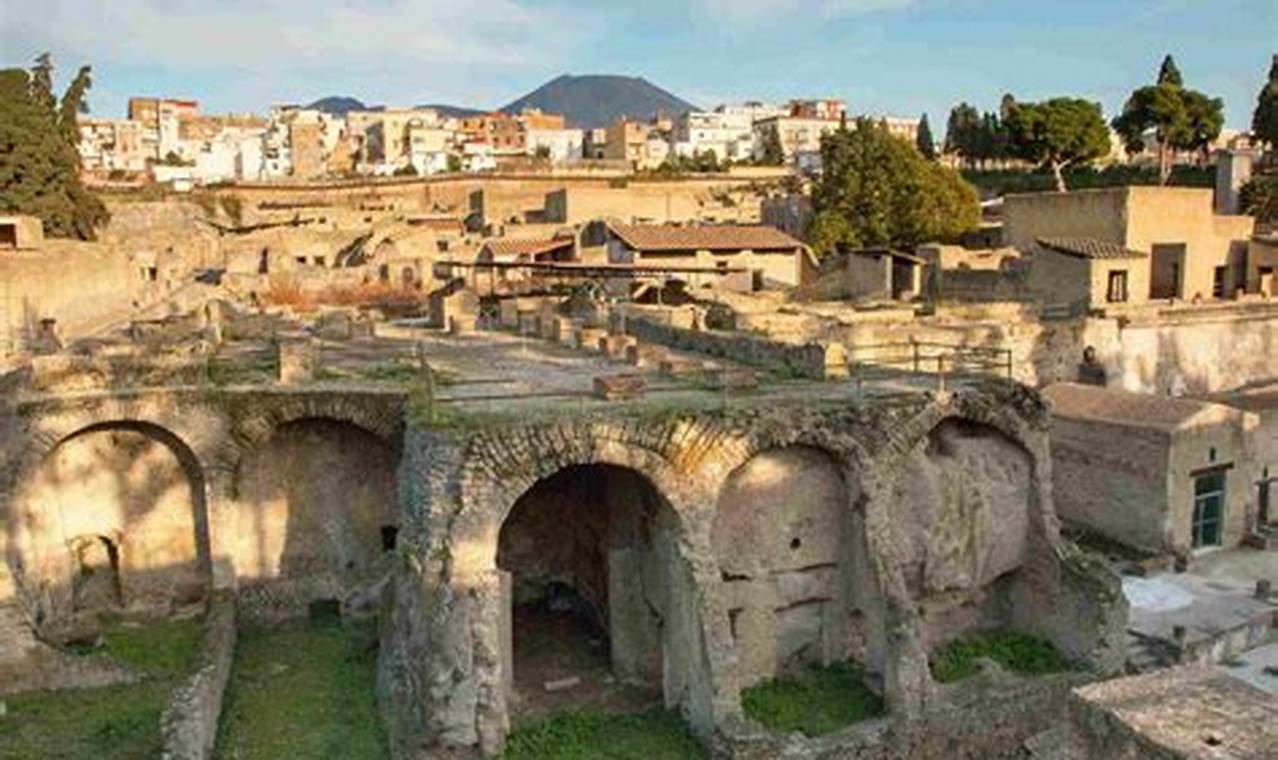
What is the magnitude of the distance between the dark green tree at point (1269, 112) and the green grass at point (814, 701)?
45475mm

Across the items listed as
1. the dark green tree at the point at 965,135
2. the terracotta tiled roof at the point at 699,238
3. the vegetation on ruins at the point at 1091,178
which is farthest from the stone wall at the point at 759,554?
the dark green tree at the point at 965,135

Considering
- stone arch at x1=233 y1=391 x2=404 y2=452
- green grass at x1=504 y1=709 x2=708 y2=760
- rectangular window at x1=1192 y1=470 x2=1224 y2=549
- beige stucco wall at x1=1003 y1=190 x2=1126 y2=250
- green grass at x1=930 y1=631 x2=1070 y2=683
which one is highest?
beige stucco wall at x1=1003 y1=190 x2=1126 y2=250

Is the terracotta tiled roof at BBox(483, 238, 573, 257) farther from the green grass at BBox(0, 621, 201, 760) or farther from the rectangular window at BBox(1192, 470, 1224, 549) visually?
the green grass at BBox(0, 621, 201, 760)

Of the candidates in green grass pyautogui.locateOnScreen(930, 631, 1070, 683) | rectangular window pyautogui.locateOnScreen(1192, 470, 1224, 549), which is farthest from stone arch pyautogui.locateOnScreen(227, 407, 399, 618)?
rectangular window pyautogui.locateOnScreen(1192, 470, 1224, 549)

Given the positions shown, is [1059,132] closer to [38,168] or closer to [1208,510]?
[1208,510]

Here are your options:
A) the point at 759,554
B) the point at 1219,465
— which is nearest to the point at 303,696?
the point at 759,554

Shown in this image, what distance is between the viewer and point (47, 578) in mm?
18594

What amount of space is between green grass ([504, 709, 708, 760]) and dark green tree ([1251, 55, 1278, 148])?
47.8 m

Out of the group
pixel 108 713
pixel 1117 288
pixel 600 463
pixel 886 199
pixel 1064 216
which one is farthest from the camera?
pixel 886 199

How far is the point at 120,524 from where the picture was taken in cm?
1936

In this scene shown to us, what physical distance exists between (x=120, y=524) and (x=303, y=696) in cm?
525

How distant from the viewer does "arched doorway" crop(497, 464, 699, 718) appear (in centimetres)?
1566

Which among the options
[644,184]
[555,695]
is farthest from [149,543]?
[644,184]

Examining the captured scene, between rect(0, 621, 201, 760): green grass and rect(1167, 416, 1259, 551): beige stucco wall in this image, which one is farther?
rect(1167, 416, 1259, 551): beige stucco wall
